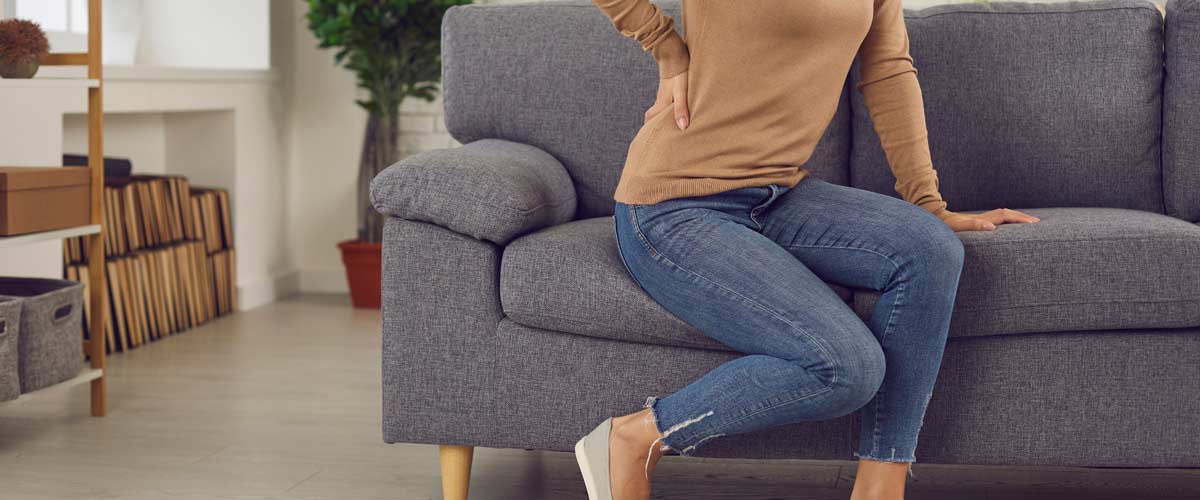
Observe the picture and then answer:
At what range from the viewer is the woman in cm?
169

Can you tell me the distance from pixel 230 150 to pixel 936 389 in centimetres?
300

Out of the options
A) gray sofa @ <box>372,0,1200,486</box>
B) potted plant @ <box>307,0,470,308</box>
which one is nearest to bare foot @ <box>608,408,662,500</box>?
gray sofa @ <box>372,0,1200,486</box>

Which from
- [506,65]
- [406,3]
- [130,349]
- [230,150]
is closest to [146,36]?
[230,150]

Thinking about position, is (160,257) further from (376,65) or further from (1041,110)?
(1041,110)

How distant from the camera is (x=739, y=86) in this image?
1.78m

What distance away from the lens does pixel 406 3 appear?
410cm

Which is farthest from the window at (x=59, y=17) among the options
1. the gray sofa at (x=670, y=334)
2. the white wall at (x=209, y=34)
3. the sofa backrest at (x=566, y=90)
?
the gray sofa at (x=670, y=334)

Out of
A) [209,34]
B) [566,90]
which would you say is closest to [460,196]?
[566,90]

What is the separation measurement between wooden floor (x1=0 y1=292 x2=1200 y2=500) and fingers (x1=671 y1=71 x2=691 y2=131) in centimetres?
70

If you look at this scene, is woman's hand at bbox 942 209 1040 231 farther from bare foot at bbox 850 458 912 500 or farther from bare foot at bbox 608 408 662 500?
bare foot at bbox 608 408 662 500

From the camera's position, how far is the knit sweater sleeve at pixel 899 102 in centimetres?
198

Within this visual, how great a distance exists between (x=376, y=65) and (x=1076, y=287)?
2.90 metres

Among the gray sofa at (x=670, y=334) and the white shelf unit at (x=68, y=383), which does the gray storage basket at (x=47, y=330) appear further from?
the gray sofa at (x=670, y=334)

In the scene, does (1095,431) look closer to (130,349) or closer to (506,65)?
(506,65)
